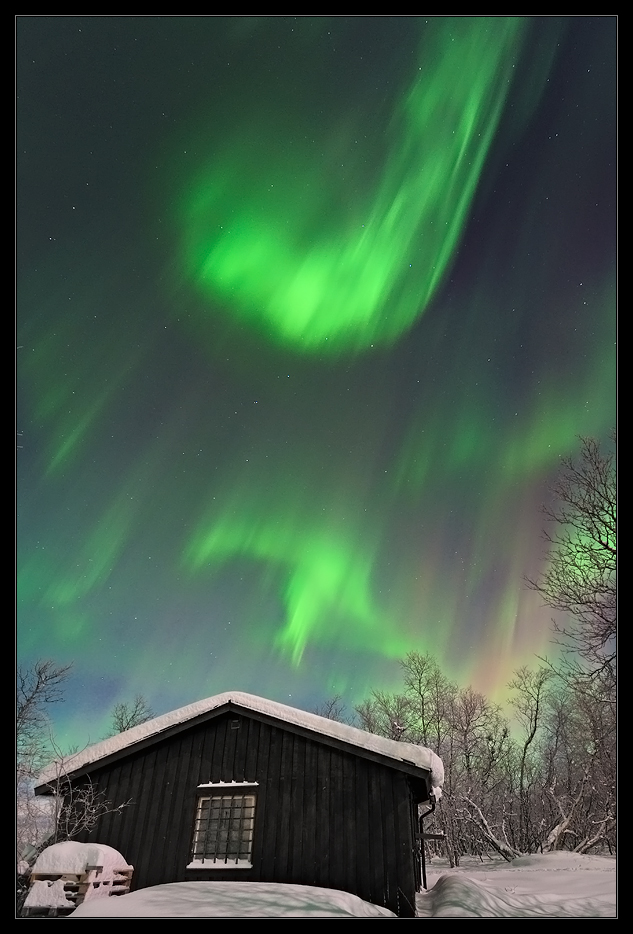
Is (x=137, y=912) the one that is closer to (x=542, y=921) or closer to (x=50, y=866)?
(x=50, y=866)

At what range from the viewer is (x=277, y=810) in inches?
507

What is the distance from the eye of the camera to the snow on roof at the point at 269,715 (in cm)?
1255

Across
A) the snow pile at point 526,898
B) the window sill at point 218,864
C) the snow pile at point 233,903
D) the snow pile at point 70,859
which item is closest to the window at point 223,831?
the window sill at point 218,864

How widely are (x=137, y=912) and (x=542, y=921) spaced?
6.94m

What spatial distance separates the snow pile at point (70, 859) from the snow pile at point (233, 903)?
91 centimetres

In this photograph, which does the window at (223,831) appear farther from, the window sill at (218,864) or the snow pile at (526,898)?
the snow pile at (526,898)

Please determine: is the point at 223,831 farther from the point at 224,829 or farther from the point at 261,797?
the point at 261,797

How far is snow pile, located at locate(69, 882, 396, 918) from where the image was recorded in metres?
8.96

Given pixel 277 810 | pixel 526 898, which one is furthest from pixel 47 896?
pixel 526 898

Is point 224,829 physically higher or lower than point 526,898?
higher

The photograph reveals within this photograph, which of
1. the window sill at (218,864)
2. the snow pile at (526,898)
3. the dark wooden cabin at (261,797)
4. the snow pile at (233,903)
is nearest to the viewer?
the snow pile at (233,903)

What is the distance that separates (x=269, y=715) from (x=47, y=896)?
17.4 ft

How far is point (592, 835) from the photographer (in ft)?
101

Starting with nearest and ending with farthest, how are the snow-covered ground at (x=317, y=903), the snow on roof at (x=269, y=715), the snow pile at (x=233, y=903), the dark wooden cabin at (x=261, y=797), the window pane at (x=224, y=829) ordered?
the snow pile at (x=233, y=903)
the snow-covered ground at (x=317, y=903)
the dark wooden cabin at (x=261, y=797)
the snow on roof at (x=269, y=715)
the window pane at (x=224, y=829)
